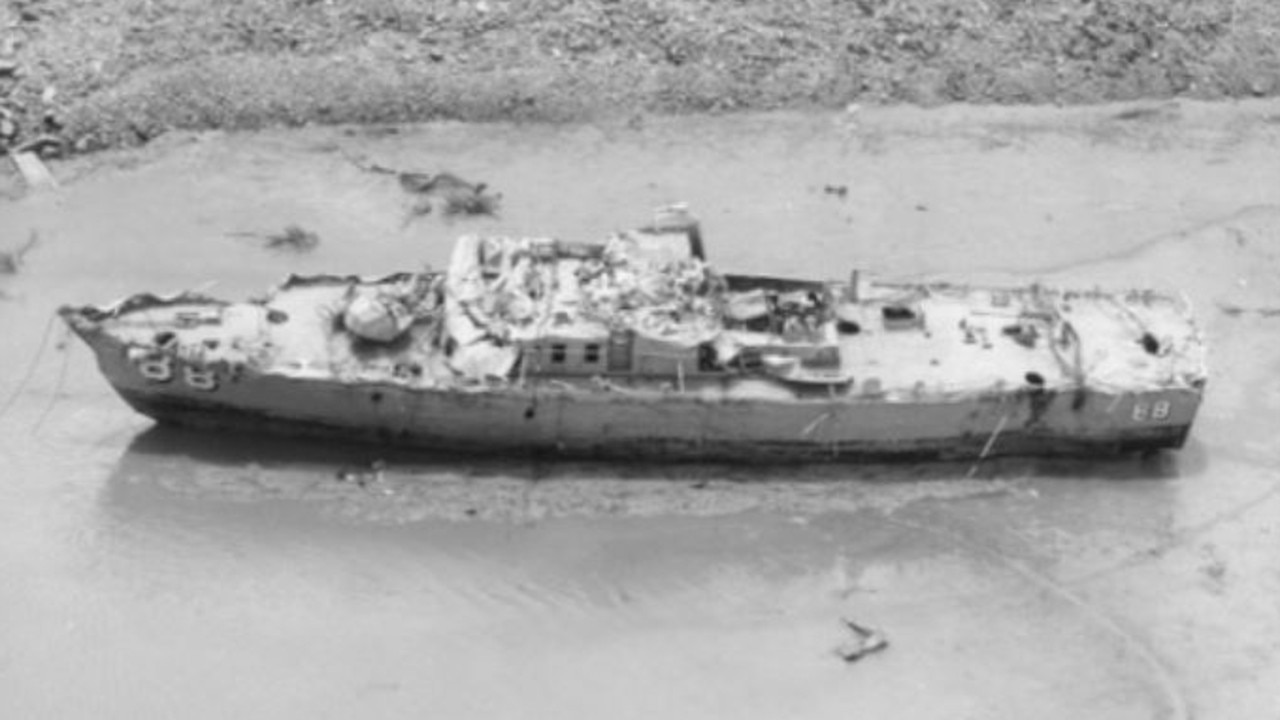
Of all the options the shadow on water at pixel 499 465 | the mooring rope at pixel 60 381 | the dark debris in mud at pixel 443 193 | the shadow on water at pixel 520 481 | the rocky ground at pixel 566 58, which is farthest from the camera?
the rocky ground at pixel 566 58

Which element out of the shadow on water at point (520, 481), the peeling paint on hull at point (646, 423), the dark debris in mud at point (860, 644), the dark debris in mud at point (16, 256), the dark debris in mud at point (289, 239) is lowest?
the dark debris in mud at point (860, 644)

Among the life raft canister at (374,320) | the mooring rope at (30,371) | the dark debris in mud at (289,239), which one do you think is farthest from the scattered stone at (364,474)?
the dark debris in mud at (289,239)

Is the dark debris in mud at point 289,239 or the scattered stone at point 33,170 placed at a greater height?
the scattered stone at point 33,170

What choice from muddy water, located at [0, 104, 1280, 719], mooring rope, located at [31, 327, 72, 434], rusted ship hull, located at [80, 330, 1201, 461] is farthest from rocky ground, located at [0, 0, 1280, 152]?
rusted ship hull, located at [80, 330, 1201, 461]

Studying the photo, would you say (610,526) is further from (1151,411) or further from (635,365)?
(1151,411)

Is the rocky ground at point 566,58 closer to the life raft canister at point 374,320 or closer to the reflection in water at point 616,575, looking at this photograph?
the life raft canister at point 374,320

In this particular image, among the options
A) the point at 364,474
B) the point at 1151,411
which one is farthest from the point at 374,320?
the point at 1151,411

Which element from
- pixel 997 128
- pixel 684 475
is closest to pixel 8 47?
pixel 684 475
